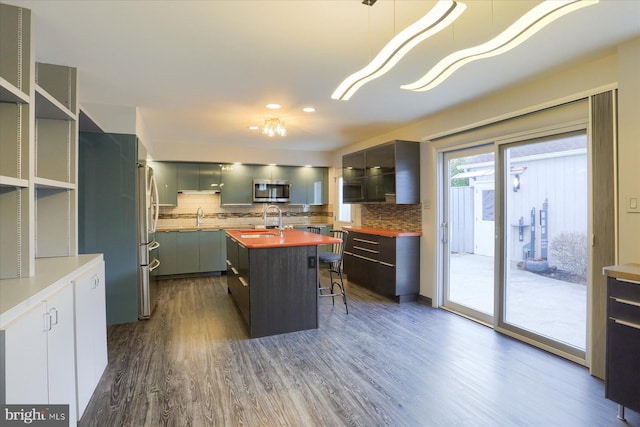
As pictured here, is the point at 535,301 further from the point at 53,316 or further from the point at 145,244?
the point at 145,244

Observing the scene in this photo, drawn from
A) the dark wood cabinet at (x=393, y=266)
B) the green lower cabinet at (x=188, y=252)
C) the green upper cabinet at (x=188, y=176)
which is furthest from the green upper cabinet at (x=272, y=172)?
the dark wood cabinet at (x=393, y=266)

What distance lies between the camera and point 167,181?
584 centimetres

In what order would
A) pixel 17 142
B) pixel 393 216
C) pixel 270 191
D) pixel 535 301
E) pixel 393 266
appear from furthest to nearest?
pixel 270 191 → pixel 393 216 → pixel 393 266 → pixel 535 301 → pixel 17 142

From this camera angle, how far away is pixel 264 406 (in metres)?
2.09

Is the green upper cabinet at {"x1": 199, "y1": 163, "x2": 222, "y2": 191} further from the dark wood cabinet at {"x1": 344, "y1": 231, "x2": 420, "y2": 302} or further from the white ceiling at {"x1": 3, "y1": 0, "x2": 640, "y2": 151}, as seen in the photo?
the dark wood cabinet at {"x1": 344, "y1": 231, "x2": 420, "y2": 302}

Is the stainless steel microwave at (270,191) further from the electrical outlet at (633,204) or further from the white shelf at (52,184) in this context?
the electrical outlet at (633,204)

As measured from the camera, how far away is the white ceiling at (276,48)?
1862 millimetres

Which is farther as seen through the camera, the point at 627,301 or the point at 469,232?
the point at 469,232

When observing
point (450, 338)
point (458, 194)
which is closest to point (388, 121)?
point (458, 194)

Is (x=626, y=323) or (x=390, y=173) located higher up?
(x=390, y=173)

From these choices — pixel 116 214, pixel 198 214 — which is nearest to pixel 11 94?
pixel 116 214
